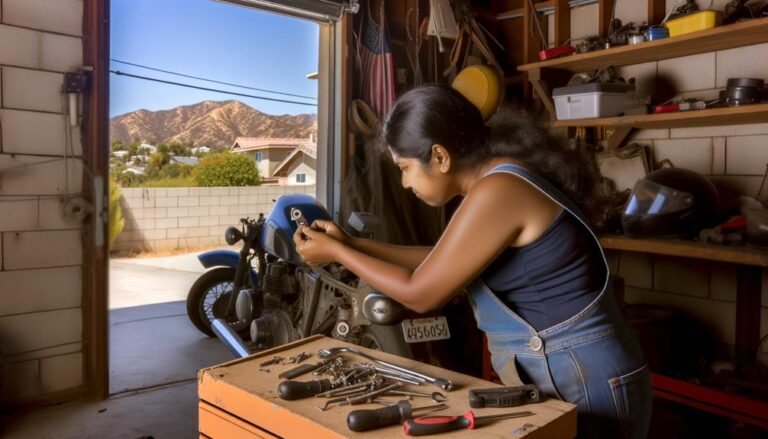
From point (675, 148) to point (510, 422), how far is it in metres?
2.96

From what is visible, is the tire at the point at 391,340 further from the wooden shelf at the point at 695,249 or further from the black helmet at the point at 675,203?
the black helmet at the point at 675,203

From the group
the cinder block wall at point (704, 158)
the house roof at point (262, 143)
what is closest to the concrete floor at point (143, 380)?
the house roof at point (262, 143)

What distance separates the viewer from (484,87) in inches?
150

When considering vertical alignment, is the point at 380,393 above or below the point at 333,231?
below

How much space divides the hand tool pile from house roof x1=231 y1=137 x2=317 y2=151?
377 cm

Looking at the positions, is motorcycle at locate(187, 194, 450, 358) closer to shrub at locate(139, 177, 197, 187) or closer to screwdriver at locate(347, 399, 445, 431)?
screwdriver at locate(347, 399, 445, 431)

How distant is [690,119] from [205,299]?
298 centimetres

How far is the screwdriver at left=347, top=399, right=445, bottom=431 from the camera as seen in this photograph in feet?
3.23

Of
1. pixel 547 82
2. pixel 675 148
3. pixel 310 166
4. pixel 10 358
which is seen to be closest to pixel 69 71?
pixel 10 358

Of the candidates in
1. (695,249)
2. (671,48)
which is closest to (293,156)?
(671,48)

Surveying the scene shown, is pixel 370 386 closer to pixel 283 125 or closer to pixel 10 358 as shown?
pixel 10 358

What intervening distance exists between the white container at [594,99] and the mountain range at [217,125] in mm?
1686

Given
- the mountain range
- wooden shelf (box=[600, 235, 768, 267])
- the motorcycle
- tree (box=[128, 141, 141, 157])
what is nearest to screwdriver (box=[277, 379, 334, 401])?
the motorcycle

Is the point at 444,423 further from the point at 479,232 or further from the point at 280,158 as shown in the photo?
the point at 280,158
